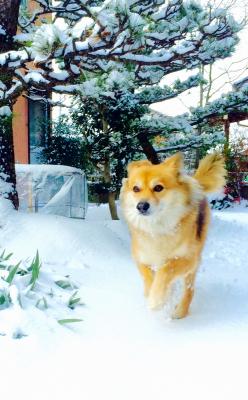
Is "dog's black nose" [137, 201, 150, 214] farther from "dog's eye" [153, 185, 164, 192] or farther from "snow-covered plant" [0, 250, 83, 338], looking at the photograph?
"snow-covered plant" [0, 250, 83, 338]

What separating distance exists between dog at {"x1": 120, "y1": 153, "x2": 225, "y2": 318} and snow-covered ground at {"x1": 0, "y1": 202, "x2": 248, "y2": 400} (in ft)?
0.91

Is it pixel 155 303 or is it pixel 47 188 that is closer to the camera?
pixel 155 303

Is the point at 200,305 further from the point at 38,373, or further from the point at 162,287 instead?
the point at 38,373

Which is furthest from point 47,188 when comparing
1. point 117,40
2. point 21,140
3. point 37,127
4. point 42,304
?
point 37,127

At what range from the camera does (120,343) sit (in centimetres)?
277

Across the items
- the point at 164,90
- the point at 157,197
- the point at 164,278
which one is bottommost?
the point at 164,278

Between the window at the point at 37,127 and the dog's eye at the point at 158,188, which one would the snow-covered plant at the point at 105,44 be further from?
the window at the point at 37,127

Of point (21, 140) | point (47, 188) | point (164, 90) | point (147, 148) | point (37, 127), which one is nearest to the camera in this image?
point (47, 188)

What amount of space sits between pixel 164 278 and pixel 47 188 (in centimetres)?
484

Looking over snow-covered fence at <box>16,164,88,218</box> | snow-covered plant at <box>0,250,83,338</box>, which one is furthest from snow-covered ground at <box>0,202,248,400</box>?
snow-covered fence at <box>16,164,88,218</box>

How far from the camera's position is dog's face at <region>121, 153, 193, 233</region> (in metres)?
3.31

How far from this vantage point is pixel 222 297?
395cm

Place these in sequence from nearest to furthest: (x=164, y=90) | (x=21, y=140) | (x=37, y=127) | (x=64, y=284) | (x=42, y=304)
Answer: (x=42, y=304) → (x=64, y=284) → (x=164, y=90) → (x=21, y=140) → (x=37, y=127)

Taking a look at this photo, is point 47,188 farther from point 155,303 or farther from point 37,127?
point 37,127
